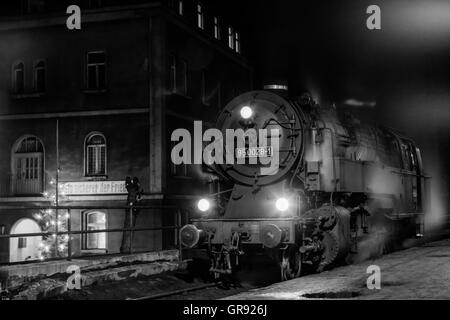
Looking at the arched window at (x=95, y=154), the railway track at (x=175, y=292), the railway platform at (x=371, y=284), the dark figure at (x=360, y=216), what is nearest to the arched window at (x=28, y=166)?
the arched window at (x=95, y=154)

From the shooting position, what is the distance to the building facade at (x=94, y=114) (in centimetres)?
2275

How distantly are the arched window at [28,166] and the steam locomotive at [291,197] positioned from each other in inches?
452

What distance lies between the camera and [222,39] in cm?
2931

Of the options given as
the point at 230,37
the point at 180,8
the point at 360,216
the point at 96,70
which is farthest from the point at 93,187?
the point at 230,37

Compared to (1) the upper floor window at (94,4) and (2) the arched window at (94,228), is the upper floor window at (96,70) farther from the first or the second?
(2) the arched window at (94,228)

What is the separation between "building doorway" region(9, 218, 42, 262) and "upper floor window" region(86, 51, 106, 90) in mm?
5453

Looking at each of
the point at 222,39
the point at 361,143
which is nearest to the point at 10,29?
the point at 222,39

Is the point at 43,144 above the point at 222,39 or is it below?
below

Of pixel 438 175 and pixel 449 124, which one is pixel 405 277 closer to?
pixel 438 175

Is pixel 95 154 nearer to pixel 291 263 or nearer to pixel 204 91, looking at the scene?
pixel 204 91

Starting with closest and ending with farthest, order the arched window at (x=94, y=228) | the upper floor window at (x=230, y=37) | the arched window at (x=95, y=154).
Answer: the arched window at (x=94, y=228), the arched window at (x=95, y=154), the upper floor window at (x=230, y=37)

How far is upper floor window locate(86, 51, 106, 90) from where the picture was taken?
932 inches

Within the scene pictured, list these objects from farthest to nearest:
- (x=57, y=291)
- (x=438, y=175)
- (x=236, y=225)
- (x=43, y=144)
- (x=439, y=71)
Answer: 1. (x=438, y=175)
2. (x=439, y=71)
3. (x=43, y=144)
4. (x=236, y=225)
5. (x=57, y=291)

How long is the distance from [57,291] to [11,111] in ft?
47.0
